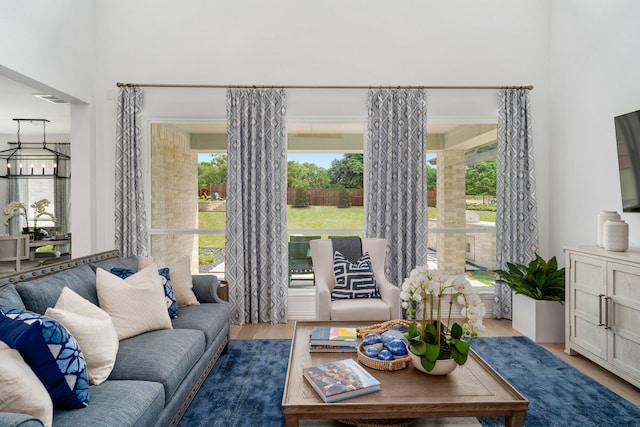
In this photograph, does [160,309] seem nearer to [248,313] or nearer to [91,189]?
[248,313]

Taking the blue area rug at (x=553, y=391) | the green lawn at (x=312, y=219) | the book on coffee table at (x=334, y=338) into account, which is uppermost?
the green lawn at (x=312, y=219)

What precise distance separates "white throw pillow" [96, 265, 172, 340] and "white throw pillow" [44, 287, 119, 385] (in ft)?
1.31

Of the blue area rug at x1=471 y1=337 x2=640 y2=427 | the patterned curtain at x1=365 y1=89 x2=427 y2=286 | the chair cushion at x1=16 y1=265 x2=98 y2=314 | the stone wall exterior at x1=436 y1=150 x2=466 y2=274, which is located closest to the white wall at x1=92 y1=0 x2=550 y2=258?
the patterned curtain at x1=365 y1=89 x2=427 y2=286

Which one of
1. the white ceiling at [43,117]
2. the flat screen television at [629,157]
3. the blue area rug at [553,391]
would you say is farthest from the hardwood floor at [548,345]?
the white ceiling at [43,117]

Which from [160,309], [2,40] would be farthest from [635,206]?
[2,40]

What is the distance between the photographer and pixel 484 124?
473cm

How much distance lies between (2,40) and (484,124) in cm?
462

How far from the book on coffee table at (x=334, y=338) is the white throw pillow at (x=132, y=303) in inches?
38.1

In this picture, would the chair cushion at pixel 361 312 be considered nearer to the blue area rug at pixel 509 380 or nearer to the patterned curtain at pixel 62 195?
the blue area rug at pixel 509 380

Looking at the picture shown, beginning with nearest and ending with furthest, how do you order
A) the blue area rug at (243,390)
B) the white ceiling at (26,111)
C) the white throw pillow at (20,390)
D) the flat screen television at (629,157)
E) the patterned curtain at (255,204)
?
the white throw pillow at (20,390)
the blue area rug at (243,390)
the flat screen television at (629,157)
the patterned curtain at (255,204)
the white ceiling at (26,111)

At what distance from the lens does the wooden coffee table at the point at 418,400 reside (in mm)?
1781

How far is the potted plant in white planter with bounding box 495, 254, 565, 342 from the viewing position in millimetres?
3824

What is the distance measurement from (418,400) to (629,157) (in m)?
2.75

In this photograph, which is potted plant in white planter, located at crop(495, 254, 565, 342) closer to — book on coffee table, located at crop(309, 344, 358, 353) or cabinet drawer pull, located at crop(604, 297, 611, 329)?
cabinet drawer pull, located at crop(604, 297, 611, 329)
